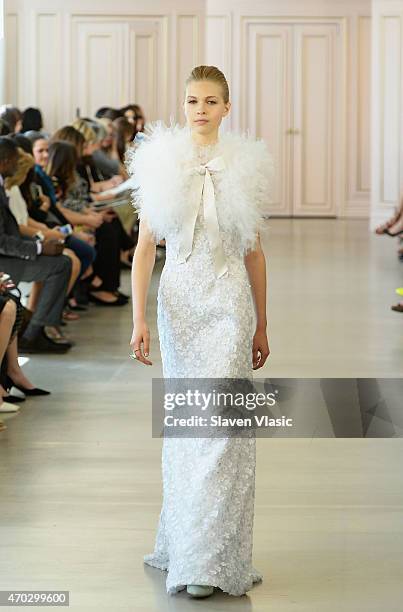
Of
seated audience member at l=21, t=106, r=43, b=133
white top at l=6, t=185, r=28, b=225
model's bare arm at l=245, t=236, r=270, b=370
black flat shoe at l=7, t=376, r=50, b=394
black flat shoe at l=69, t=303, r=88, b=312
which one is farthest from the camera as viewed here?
seated audience member at l=21, t=106, r=43, b=133

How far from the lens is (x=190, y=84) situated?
134 inches

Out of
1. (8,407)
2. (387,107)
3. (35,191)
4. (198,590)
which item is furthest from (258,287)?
(387,107)

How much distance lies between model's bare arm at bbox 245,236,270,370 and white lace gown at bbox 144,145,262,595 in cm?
7

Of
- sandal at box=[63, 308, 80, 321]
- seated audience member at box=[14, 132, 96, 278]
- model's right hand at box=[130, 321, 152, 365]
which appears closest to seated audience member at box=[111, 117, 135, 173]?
seated audience member at box=[14, 132, 96, 278]

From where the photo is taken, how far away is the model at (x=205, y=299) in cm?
330

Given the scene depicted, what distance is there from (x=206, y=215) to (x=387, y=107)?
13424 millimetres

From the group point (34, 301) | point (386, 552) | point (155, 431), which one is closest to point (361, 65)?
point (34, 301)

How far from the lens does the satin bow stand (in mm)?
3387

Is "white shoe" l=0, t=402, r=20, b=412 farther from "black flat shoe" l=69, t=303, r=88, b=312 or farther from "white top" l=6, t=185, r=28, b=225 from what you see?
"black flat shoe" l=69, t=303, r=88, b=312

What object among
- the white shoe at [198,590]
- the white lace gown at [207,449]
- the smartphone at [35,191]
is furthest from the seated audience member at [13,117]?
the white shoe at [198,590]

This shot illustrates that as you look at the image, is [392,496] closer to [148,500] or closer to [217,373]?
[148,500]

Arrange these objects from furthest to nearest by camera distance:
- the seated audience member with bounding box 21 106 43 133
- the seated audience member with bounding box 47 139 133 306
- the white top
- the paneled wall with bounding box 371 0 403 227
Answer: the paneled wall with bounding box 371 0 403 227
the seated audience member with bounding box 21 106 43 133
the seated audience member with bounding box 47 139 133 306
the white top

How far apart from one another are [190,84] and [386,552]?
4.91 feet

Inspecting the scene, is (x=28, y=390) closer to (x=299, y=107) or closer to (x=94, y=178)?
(x=94, y=178)
